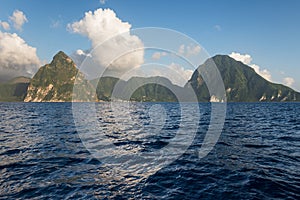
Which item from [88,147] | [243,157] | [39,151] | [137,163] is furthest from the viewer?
[88,147]

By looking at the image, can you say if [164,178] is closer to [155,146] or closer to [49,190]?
[49,190]

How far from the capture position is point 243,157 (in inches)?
734

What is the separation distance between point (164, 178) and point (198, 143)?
11.8 meters

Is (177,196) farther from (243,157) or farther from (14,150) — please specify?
(14,150)

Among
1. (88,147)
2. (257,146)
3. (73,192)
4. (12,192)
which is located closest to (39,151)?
(88,147)

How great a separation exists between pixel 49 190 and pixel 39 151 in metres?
10.3

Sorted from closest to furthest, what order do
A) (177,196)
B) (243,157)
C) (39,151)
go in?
(177,196) < (243,157) < (39,151)

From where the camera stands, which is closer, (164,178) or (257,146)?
(164,178)

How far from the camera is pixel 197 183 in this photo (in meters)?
12.8

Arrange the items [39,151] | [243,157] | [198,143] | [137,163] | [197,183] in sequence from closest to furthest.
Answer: [197,183] < [137,163] < [243,157] < [39,151] < [198,143]

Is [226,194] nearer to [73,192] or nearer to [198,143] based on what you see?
[73,192]

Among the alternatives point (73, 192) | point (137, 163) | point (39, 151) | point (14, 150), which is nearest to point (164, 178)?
point (137, 163)

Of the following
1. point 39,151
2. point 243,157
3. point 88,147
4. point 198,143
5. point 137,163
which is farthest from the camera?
point 198,143

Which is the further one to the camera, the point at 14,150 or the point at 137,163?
the point at 14,150
